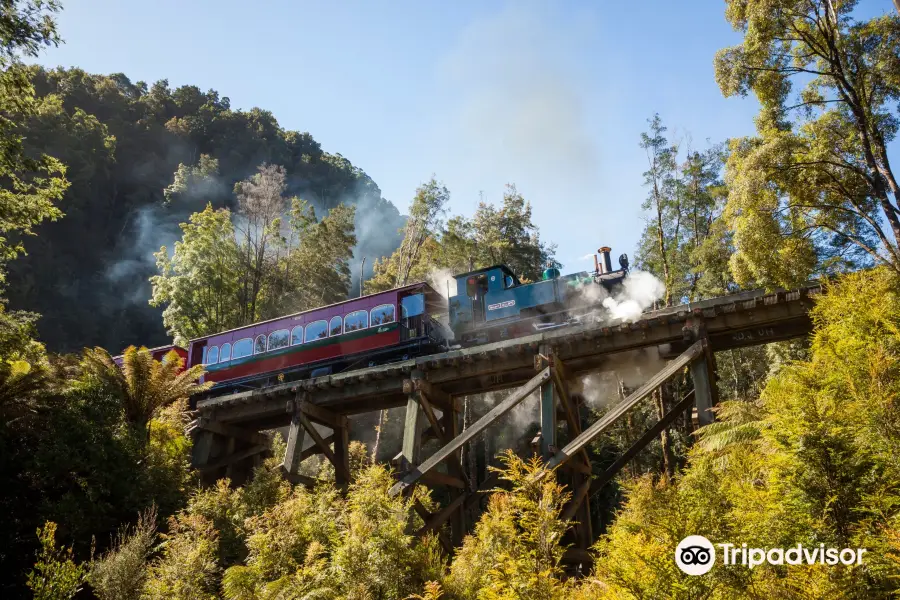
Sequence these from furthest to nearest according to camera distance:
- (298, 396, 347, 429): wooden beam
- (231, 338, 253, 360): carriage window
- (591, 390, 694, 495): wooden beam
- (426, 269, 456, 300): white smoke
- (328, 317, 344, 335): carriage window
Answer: (426, 269, 456, 300): white smoke
(231, 338, 253, 360): carriage window
(328, 317, 344, 335): carriage window
(298, 396, 347, 429): wooden beam
(591, 390, 694, 495): wooden beam

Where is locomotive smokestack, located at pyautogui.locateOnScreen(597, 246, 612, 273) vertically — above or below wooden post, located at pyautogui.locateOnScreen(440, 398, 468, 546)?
above

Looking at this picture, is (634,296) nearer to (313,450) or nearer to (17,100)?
(313,450)

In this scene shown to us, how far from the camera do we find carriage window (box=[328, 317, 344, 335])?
16.3 metres

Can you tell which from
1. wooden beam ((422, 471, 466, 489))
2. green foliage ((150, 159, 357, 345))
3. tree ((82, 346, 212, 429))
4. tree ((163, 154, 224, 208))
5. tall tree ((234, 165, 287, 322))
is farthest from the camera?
tree ((163, 154, 224, 208))

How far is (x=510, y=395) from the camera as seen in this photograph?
11531mm

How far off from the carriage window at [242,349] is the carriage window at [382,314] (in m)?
4.72

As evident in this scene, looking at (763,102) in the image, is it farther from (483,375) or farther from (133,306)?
(133,306)

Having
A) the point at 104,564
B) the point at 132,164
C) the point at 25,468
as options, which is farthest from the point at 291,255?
the point at 132,164

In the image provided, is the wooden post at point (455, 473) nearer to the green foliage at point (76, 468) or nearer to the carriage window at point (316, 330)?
the carriage window at point (316, 330)

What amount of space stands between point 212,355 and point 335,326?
524cm

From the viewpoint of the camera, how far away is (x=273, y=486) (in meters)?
11.9

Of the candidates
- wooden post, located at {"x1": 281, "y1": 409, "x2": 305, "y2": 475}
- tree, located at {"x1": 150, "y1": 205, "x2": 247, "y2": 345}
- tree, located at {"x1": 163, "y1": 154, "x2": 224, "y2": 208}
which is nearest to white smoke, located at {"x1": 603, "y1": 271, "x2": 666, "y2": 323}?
wooden post, located at {"x1": 281, "y1": 409, "x2": 305, "y2": 475}

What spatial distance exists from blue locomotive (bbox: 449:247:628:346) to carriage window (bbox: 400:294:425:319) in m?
1.02

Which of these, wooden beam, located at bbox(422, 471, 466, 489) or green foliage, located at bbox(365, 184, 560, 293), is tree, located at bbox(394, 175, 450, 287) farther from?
wooden beam, located at bbox(422, 471, 466, 489)
